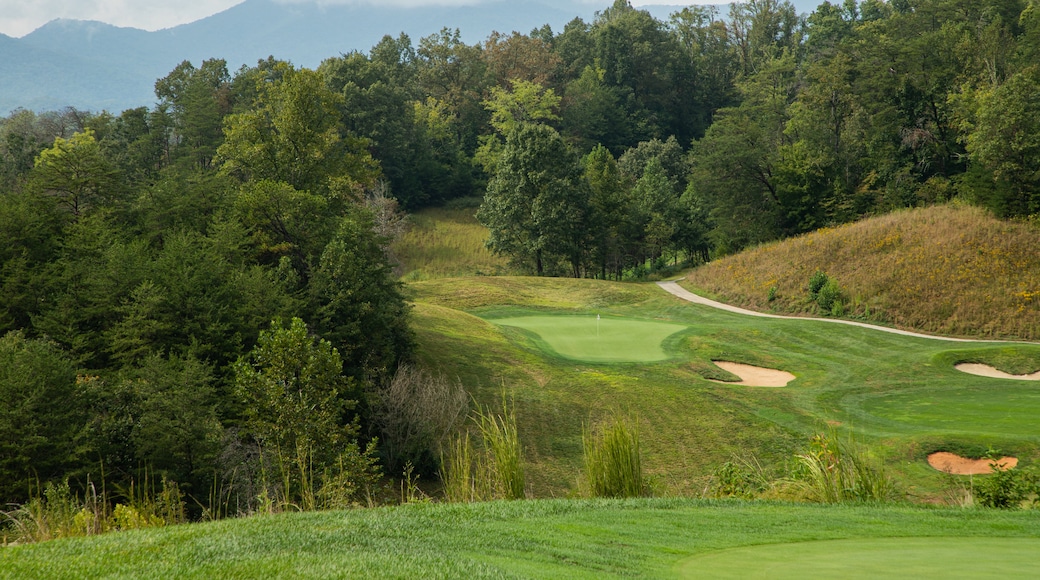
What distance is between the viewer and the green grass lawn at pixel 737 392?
1708cm

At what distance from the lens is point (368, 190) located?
181 feet

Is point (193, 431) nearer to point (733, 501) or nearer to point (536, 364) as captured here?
point (733, 501)

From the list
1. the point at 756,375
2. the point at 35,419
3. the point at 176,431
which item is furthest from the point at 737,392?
the point at 35,419

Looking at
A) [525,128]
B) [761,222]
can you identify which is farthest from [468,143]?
[761,222]

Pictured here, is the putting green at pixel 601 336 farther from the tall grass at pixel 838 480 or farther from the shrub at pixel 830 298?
the tall grass at pixel 838 480

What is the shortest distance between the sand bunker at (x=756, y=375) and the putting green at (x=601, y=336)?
2.21m

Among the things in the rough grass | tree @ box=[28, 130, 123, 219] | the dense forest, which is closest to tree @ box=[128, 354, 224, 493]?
the dense forest

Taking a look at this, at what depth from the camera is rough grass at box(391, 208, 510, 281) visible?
2156 inches

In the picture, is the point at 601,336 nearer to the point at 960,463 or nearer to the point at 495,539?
→ the point at 960,463

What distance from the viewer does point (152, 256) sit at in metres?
21.7

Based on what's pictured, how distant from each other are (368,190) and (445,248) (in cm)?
775

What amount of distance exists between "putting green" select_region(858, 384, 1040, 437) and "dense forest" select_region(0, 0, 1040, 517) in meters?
12.1

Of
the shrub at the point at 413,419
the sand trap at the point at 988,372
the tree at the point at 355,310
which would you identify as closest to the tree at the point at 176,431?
the shrub at the point at 413,419

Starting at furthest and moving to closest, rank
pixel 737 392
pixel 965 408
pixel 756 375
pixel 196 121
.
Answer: pixel 196 121 → pixel 756 375 → pixel 737 392 → pixel 965 408
